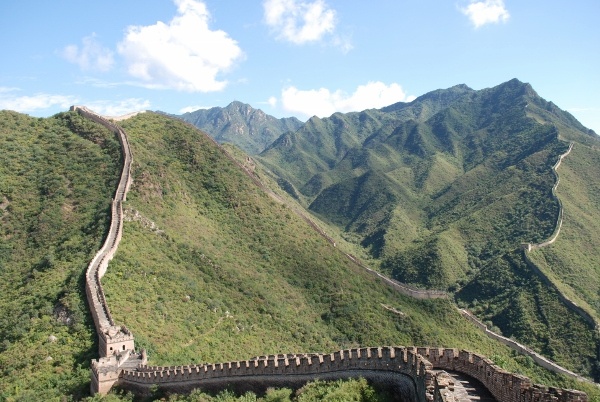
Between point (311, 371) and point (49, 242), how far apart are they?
3687 centimetres

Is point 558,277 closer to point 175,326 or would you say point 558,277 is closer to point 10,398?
point 175,326

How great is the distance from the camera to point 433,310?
69812 millimetres

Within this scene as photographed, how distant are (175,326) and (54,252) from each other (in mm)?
15708

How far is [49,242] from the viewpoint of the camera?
49.0 m

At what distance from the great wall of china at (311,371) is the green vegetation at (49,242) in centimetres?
204

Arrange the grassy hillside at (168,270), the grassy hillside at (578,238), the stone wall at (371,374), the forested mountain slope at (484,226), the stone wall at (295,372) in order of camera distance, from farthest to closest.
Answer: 1. the grassy hillside at (578,238)
2. the forested mountain slope at (484,226)
3. the grassy hillside at (168,270)
4. the stone wall at (295,372)
5. the stone wall at (371,374)

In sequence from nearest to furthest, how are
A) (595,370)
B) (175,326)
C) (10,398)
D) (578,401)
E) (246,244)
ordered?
(578,401), (10,398), (175,326), (246,244), (595,370)

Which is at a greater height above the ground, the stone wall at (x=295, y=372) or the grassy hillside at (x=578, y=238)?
the grassy hillside at (x=578, y=238)

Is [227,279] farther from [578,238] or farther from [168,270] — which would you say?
[578,238]

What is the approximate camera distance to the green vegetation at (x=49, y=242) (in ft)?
104

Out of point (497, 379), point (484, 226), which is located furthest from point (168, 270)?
point (484, 226)

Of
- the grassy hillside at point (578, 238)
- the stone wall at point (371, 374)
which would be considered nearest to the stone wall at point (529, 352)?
the grassy hillside at point (578, 238)

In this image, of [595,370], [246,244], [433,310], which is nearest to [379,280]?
[433,310]

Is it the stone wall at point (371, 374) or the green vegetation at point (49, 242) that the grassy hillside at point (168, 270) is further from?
the stone wall at point (371, 374)
